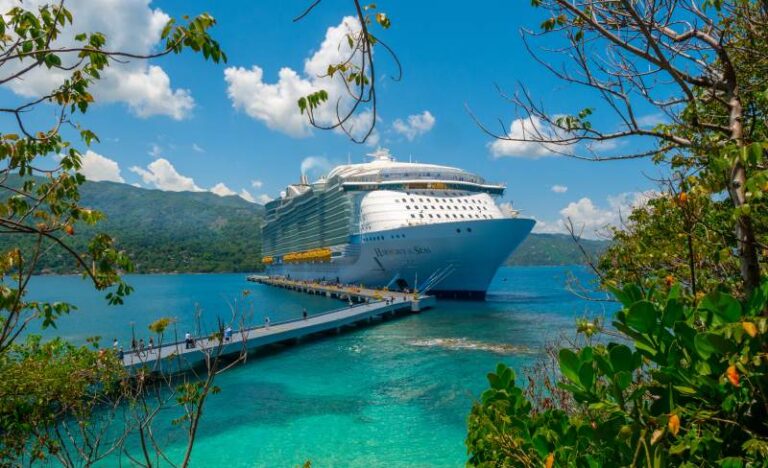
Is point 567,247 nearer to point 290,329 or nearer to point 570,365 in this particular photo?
point 290,329

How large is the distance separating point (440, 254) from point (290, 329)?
56.5 feet

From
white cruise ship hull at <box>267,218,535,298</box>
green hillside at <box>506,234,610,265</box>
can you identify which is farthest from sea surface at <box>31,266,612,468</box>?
white cruise ship hull at <box>267,218,535,298</box>

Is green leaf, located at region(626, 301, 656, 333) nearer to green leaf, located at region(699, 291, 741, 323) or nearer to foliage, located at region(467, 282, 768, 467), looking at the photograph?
foliage, located at region(467, 282, 768, 467)

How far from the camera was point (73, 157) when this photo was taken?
138 inches

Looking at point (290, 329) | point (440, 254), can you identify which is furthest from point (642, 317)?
point (440, 254)

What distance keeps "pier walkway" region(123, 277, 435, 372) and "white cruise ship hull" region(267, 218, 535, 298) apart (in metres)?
3.23

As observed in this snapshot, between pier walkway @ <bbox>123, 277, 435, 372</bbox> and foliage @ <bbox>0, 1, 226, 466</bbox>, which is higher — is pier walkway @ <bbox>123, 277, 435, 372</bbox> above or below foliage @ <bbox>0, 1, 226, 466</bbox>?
below

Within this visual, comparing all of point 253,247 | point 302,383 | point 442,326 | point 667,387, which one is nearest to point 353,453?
point 302,383

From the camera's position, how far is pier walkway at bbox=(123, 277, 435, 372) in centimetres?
1583

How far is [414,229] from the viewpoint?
36156 mm

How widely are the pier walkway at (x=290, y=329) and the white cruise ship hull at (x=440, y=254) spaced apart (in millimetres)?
3232

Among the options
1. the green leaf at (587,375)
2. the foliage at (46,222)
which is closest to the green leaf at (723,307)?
the green leaf at (587,375)

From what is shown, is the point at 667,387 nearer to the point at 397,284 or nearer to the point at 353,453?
the point at 353,453

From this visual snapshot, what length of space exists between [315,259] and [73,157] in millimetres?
53191
